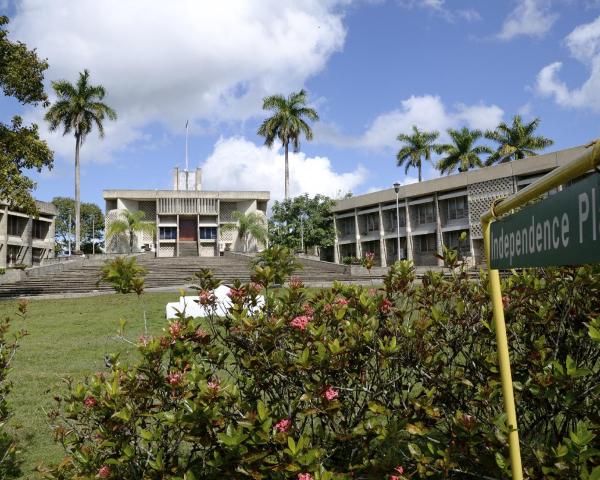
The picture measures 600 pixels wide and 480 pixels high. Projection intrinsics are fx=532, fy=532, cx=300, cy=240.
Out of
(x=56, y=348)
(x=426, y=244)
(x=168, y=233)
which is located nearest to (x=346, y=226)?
(x=426, y=244)


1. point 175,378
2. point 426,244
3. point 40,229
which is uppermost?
point 40,229

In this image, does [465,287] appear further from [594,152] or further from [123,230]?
[123,230]

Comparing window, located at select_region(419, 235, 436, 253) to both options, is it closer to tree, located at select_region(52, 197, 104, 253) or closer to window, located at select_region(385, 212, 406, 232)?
window, located at select_region(385, 212, 406, 232)

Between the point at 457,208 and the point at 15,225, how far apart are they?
35983 mm

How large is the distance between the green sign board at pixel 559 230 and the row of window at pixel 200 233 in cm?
4960

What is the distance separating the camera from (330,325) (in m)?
2.86

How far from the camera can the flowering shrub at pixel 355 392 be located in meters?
2.04

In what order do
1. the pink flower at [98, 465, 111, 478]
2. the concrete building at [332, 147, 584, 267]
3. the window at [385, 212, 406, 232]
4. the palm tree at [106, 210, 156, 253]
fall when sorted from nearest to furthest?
the pink flower at [98, 465, 111, 478] < the concrete building at [332, 147, 584, 267] < the window at [385, 212, 406, 232] < the palm tree at [106, 210, 156, 253]

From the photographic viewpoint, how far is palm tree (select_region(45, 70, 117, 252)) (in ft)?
125

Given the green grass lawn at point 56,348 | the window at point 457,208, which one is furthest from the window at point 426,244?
the green grass lawn at point 56,348

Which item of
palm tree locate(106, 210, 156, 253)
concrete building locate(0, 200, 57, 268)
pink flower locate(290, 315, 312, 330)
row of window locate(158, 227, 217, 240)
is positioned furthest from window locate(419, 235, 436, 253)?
pink flower locate(290, 315, 312, 330)

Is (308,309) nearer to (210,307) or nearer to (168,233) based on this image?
(210,307)

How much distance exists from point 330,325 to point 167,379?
905 millimetres

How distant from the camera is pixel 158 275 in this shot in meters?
30.9
